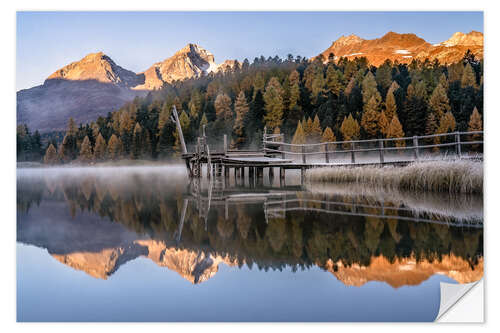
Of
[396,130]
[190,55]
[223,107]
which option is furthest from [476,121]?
[223,107]

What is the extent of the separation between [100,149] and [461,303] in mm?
17302

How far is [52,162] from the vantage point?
10.1 m

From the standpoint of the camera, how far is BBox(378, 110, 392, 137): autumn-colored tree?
21.7 metres

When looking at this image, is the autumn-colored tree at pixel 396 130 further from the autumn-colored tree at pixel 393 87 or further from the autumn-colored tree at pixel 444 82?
the autumn-colored tree at pixel 444 82

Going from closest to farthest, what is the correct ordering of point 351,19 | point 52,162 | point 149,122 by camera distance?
point 351,19
point 52,162
point 149,122

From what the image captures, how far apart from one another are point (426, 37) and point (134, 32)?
432 cm

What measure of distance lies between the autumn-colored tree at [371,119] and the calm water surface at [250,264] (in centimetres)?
1748

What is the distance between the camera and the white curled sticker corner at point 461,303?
2.93 metres

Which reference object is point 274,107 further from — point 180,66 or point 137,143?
point 180,66

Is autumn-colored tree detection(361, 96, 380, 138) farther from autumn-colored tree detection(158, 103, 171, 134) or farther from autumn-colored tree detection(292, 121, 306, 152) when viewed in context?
autumn-colored tree detection(158, 103, 171, 134)

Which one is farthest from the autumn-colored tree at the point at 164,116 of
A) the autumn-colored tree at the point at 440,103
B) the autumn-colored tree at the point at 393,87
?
the autumn-colored tree at the point at 440,103

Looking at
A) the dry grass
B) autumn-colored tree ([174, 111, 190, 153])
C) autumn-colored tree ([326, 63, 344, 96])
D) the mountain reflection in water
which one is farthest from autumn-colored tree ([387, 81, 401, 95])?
the mountain reflection in water
